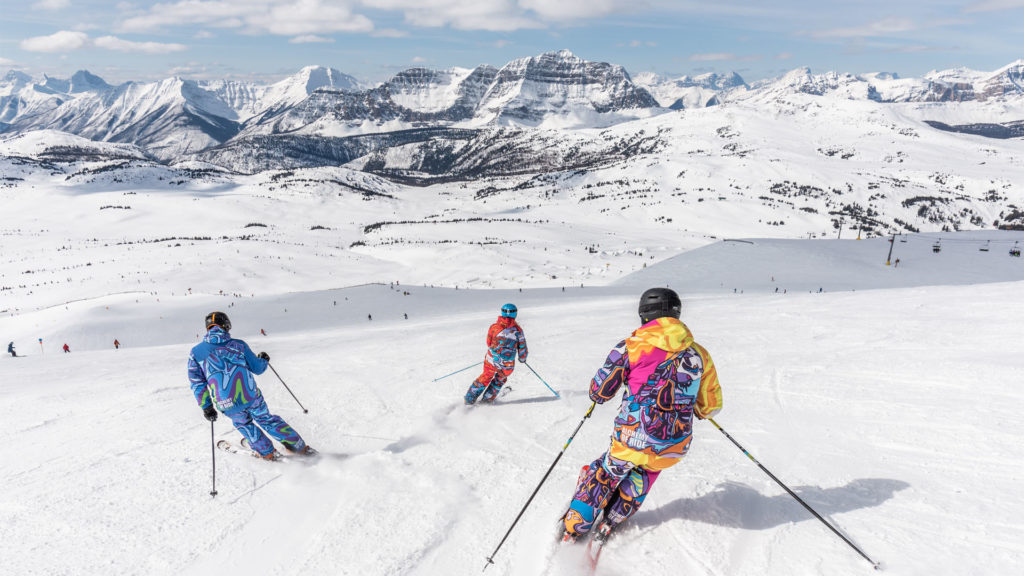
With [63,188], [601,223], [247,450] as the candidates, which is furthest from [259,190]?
[247,450]

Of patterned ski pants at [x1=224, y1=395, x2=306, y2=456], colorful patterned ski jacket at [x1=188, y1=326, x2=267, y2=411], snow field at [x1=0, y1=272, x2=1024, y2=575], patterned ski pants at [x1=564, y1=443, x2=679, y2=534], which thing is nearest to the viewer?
snow field at [x1=0, y1=272, x2=1024, y2=575]

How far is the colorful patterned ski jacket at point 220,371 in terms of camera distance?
591 centimetres

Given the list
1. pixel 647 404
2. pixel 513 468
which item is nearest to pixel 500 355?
pixel 513 468

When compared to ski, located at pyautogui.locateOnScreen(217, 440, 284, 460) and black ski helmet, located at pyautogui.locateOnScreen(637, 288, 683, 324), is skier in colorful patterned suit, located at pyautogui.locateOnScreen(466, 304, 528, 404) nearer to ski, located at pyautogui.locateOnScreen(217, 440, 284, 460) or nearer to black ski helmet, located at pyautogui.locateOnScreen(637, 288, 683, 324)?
ski, located at pyautogui.locateOnScreen(217, 440, 284, 460)

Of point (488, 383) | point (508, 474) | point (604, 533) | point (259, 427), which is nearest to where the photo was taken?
point (604, 533)

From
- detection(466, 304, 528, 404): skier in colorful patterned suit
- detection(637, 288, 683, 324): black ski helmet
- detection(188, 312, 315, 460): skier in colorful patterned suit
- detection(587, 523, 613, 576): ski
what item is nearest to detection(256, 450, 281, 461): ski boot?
detection(188, 312, 315, 460): skier in colorful patterned suit

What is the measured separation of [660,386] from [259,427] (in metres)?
5.23

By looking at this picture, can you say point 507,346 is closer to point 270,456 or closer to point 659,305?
point 270,456

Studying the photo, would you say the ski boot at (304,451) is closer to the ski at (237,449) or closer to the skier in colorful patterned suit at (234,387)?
the skier in colorful patterned suit at (234,387)

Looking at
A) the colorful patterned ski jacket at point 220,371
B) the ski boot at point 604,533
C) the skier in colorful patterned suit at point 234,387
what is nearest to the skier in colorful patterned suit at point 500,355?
the skier in colorful patterned suit at point 234,387

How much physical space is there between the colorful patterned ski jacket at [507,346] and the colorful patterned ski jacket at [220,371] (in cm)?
371

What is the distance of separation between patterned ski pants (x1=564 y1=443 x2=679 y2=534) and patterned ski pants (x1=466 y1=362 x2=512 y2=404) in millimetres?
3934

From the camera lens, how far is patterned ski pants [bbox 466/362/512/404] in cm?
834

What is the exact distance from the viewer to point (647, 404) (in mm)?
4211
